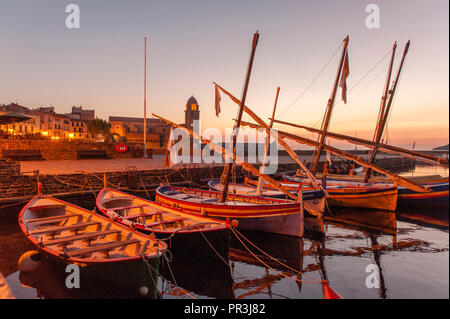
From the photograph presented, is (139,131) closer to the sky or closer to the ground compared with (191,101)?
closer to the ground

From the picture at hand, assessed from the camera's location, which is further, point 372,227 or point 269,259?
point 372,227

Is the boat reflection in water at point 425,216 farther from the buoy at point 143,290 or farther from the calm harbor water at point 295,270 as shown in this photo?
the buoy at point 143,290

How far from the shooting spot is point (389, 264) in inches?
466

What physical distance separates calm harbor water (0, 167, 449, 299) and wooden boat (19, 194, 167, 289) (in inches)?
19.1

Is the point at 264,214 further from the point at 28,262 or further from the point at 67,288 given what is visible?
the point at 28,262

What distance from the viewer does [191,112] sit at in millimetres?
108250

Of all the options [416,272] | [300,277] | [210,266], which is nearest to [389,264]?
[416,272]

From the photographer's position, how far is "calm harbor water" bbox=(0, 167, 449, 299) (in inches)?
365

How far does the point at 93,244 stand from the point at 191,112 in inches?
3980

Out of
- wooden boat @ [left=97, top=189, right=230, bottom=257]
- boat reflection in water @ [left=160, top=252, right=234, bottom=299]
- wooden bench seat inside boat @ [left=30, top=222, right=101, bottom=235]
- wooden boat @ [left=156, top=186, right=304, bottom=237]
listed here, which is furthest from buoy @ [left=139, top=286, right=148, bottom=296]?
wooden boat @ [left=156, top=186, right=304, bottom=237]

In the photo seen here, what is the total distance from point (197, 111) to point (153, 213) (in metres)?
99.2

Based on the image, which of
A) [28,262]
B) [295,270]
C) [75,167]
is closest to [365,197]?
[295,270]

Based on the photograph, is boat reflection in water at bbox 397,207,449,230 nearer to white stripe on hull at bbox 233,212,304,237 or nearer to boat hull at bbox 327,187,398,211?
boat hull at bbox 327,187,398,211

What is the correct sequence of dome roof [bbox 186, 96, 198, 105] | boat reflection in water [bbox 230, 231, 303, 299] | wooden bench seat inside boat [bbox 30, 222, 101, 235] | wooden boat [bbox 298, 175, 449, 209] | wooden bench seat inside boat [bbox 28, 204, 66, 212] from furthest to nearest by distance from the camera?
dome roof [bbox 186, 96, 198, 105] → wooden boat [bbox 298, 175, 449, 209] → wooden bench seat inside boat [bbox 28, 204, 66, 212] → wooden bench seat inside boat [bbox 30, 222, 101, 235] → boat reflection in water [bbox 230, 231, 303, 299]
